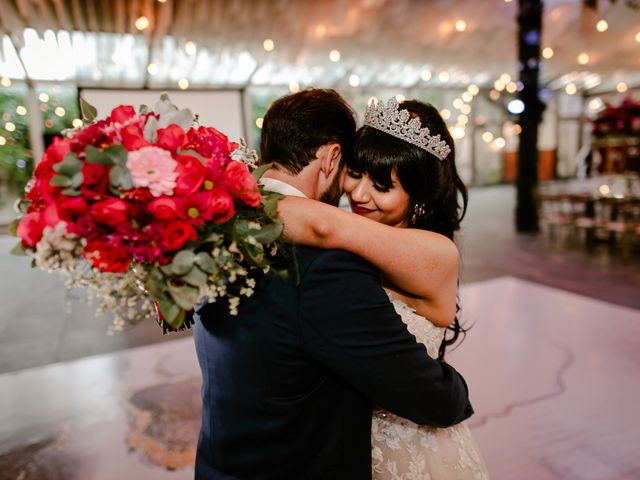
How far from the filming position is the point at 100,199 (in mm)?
804

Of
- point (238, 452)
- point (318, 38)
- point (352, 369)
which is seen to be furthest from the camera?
point (318, 38)

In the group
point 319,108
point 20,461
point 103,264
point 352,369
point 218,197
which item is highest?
point 319,108

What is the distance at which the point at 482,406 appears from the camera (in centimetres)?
285

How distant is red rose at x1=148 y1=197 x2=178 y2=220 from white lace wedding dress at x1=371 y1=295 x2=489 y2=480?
806 millimetres

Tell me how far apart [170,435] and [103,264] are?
224 cm

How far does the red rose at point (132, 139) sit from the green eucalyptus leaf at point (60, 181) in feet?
0.37

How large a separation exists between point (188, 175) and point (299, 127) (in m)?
0.49

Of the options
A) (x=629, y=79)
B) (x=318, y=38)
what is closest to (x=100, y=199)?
(x=318, y=38)

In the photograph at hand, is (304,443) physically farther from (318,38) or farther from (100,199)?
(318,38)

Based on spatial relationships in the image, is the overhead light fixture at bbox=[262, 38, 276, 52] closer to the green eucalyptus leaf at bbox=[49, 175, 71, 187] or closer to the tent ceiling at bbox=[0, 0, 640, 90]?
the tent ceiling at bbox=[0, 0, 640, 90]

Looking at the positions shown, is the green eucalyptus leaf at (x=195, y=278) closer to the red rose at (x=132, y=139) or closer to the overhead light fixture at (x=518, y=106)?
the red rose at (x=132, y=139)

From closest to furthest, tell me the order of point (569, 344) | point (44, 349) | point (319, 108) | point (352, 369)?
point (352, 369), point (319, 108), point (569, 344), point (44, 349)

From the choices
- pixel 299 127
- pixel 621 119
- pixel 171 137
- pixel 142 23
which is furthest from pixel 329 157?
pixel 142 23

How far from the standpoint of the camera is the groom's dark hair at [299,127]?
1.24 metres
